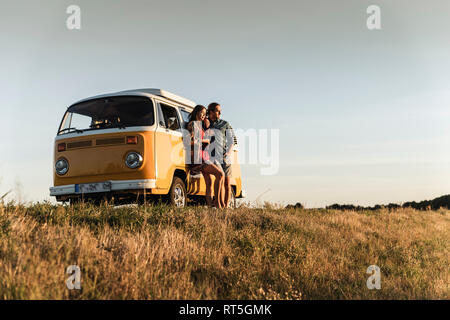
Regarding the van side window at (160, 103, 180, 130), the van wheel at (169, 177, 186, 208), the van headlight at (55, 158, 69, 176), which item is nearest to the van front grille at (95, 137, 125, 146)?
the van headlight at (55, 158, 69, 176)

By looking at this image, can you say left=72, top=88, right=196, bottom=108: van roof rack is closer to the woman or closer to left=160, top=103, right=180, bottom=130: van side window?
left=160, top=103, right=180, bottom=130: van side window

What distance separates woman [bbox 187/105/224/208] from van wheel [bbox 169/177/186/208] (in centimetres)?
48

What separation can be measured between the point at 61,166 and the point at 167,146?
2.19 m

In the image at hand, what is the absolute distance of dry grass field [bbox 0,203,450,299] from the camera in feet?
12.0

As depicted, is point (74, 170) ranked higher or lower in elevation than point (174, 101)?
lower

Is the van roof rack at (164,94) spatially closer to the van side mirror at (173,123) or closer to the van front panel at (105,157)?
the van side mirror at (173,123)

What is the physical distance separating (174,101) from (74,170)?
2630mm

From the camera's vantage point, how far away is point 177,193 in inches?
318

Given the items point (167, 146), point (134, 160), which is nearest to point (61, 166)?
point (134, 160)

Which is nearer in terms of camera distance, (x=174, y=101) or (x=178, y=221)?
(x=178, y=221)

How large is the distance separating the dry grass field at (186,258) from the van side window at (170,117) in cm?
198

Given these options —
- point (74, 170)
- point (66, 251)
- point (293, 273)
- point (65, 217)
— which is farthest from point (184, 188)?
point (66, 251)
